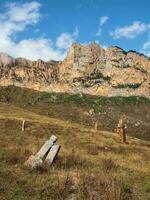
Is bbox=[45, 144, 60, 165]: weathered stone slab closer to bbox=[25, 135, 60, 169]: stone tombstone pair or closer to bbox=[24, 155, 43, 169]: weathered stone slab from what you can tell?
bbox=[25, 135, 60, 169]: stone tombstone pair

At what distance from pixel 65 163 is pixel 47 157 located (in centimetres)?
121

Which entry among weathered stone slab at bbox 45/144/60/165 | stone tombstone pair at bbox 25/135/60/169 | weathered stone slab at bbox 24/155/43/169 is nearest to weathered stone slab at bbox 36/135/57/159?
stone tombstone pair at bbox 25/135/60/169

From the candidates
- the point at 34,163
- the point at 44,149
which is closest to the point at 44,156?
the point at 44,149

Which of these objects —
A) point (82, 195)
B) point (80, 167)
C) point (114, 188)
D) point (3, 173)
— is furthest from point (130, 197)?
point (80, 167)

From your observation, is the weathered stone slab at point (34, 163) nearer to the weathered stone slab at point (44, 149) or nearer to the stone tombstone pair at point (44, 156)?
the stone tombstone pair at point (44, 156)

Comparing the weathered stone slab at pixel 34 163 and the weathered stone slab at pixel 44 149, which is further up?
the weathered stone slab at pixel 44 149

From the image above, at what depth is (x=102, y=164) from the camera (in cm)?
1933

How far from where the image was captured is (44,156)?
56.0 feet

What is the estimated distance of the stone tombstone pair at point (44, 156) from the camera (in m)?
15.1

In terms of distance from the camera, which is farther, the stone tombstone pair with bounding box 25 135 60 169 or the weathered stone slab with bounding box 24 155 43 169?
the stone tombstone pair with bounding box 25 135 60 169

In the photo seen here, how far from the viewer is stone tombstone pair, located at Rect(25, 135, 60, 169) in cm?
1509

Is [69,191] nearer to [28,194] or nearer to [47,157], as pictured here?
[28,194]

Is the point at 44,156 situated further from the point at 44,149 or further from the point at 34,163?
the point at 34,163

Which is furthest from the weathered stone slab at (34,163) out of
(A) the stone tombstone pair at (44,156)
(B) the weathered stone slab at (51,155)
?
(B) the weathered stone slab at (51,155)
